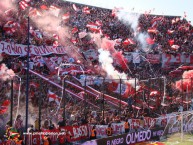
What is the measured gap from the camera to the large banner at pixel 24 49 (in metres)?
25.8

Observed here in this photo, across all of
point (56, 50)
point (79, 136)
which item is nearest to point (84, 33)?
point (56, 50)

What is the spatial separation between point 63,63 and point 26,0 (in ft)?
24.9

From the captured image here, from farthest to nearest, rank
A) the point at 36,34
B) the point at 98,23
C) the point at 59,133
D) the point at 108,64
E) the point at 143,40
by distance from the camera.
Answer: the point at 143,40 → the point at 98,23 → the point at 108,64 → the point at 36,34 → the point at 59,133

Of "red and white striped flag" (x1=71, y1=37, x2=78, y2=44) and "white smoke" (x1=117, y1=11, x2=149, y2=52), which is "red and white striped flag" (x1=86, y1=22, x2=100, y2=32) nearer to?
"red and white striped flag" (x1=71, y1=37, x2=78, y2=44)

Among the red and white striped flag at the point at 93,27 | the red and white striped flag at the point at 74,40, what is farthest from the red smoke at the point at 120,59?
the red and white striped flag at the point at 93,27

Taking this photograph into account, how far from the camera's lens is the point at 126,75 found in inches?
1240

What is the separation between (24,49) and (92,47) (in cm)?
791

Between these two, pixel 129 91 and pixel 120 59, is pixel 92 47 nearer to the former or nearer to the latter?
pixel 120 59

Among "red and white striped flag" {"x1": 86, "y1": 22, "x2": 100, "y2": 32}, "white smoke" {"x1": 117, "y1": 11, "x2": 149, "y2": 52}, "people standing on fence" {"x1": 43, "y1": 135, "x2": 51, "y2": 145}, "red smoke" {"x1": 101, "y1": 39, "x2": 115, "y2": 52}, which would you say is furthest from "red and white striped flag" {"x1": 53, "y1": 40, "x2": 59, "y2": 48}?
"people standing on fence" {"x1": 43, "y1": 135, "x2": 51, "y2": 145}

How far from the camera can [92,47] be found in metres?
33.2

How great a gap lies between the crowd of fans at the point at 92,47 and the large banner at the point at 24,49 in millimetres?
404

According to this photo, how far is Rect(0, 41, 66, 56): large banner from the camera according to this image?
25750 millimetres

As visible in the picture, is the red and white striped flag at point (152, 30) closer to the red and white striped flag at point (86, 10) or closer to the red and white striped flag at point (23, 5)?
the red and white striped flag at point (86, 10)

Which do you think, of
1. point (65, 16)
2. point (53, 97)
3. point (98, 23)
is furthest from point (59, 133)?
point (98, 23)
